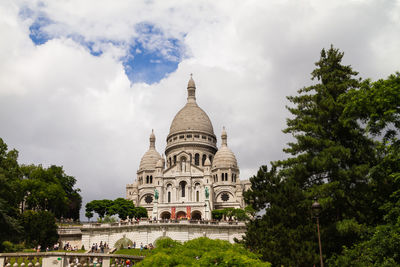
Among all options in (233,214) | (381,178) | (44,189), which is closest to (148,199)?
(233,214)

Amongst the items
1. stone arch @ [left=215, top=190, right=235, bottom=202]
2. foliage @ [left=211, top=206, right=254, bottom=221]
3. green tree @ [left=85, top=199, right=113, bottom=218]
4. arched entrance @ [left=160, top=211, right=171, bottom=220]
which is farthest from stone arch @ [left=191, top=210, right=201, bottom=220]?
green tree @ [left=85, top=199, right=113, bottom=218]

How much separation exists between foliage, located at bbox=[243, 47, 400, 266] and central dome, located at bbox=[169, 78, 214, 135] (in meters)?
75.9

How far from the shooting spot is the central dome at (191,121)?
4242 inches

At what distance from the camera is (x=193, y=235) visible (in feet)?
164

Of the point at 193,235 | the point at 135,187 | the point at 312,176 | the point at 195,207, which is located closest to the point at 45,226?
the point at 193,235

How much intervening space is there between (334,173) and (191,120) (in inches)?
3225

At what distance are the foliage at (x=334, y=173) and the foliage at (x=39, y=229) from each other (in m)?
26.9

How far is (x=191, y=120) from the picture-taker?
109m

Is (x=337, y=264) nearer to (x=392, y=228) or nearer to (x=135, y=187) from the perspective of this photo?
(x=392, y=228)

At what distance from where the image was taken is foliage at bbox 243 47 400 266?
2472 centimetres

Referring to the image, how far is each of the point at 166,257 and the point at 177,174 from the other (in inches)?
2782

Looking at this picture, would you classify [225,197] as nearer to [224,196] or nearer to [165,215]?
[224,196]

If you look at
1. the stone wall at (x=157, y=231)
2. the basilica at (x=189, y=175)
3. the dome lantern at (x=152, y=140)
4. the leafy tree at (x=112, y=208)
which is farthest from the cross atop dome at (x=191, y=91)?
the stone wall at (x=157, y=231)

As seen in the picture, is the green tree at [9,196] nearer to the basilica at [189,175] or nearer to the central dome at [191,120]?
the basilica at [189,175]
